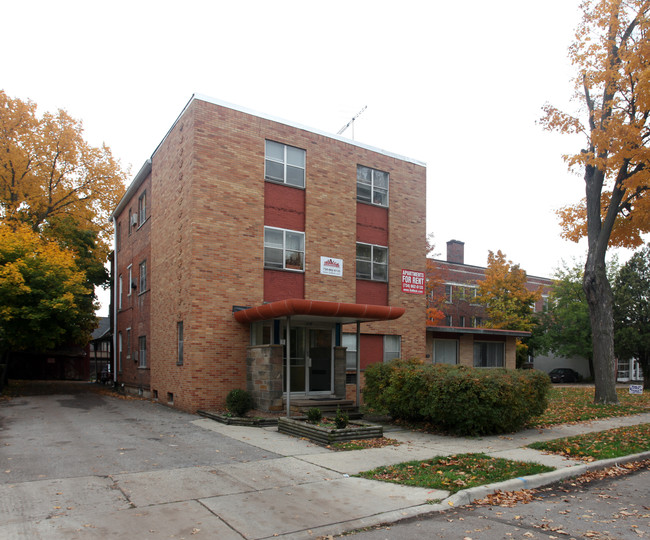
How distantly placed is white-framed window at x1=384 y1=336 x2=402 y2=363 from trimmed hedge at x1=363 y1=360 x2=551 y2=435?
661 centimetres

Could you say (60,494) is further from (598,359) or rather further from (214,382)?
(598,359)

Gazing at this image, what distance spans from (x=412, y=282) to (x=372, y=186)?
13.3 ft

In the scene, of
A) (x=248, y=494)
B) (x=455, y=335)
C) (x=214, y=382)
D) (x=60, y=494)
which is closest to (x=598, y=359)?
(x=455, y=335)

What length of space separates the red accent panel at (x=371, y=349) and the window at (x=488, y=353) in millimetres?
7404

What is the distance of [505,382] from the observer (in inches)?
451

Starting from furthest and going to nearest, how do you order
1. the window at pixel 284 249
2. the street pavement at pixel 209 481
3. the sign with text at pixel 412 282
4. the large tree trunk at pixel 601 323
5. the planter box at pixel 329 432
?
the sign with text at pixel 412 282
the large tree trunk at pixel 601 323
the window at pixel 284 249
the planter box at pixel 329 432
the street pavement at pixel 209 481

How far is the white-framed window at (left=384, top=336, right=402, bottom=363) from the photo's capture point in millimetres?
19891

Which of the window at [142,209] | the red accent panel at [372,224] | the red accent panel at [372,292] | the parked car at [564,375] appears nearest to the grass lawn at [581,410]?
the red accent panel at [372,292]

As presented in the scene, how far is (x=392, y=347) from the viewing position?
65.7 ft

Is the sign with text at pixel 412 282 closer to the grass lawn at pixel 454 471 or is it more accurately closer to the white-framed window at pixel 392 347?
the white-framed window at pixel 392 347

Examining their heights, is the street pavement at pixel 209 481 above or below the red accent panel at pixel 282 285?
below

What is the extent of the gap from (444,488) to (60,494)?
5012mm

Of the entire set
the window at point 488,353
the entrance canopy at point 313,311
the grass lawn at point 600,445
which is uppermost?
the entrance canopy at point 313,311

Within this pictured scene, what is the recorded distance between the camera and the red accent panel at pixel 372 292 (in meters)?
19.1
